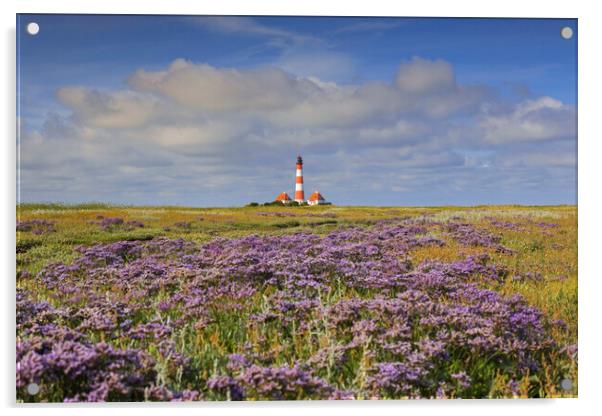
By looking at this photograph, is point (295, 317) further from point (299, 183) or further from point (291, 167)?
point (291, 167)

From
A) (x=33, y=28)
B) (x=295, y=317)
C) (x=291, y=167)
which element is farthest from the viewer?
(x=291, y=167)

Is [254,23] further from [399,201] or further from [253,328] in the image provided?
[253,328]

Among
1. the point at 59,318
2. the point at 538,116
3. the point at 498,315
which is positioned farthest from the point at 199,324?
the point at 538,116

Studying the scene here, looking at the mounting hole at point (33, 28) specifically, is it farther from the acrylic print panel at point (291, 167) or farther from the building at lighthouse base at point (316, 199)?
the building at lighthouse base at point (316, 199)

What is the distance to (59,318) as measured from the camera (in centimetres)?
619

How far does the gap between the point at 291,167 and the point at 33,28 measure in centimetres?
356

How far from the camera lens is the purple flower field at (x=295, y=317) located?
557cm

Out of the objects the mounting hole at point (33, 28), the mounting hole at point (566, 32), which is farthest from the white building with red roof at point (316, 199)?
the mounting hole at point (33, 28)

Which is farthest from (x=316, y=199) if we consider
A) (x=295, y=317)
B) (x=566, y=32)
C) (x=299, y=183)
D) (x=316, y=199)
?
(x=566, y=32)

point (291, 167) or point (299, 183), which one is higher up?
point (291, 167)

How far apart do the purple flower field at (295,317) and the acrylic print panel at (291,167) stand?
1.4 inches

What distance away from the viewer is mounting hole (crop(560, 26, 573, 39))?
7.07 m

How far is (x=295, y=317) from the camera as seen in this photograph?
6.26m

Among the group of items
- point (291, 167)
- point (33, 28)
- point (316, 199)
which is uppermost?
point (33, 28)
